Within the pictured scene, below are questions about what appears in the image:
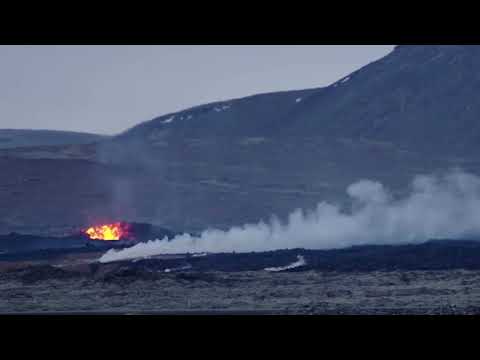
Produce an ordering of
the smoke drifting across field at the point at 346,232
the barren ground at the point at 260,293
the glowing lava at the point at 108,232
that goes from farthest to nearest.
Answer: the glowing lava at the point at 108,232, the smoke drifting across field at the point at 346,232, the barren ground at the point at 260,293

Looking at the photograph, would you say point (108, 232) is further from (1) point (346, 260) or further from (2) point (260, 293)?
(2) point (260, 293)

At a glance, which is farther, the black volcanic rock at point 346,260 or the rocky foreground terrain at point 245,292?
the black volcanic rock at point 346,260

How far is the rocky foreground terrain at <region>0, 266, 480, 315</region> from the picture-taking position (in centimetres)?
4725

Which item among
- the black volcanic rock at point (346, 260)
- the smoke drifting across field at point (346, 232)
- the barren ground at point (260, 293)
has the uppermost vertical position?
the smoke drifting across field at point (346, 232)

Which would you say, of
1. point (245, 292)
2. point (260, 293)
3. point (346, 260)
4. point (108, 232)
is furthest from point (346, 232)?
point (260, 293)

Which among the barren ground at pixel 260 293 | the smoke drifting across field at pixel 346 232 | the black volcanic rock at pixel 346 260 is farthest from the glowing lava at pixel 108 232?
the barren ground at pixel 260 293

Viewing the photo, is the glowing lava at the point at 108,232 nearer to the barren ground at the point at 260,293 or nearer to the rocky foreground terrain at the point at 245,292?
the rocky foreground terrain at the point at 245,292

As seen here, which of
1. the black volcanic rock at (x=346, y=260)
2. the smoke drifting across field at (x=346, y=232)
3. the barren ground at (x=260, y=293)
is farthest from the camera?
the smoke drifting across field at (x=346, y=232)

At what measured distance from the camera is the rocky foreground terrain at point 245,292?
4725 cm

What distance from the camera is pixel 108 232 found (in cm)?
10544

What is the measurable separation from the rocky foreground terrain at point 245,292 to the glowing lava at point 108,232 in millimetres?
30744

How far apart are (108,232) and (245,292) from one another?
4819cm
